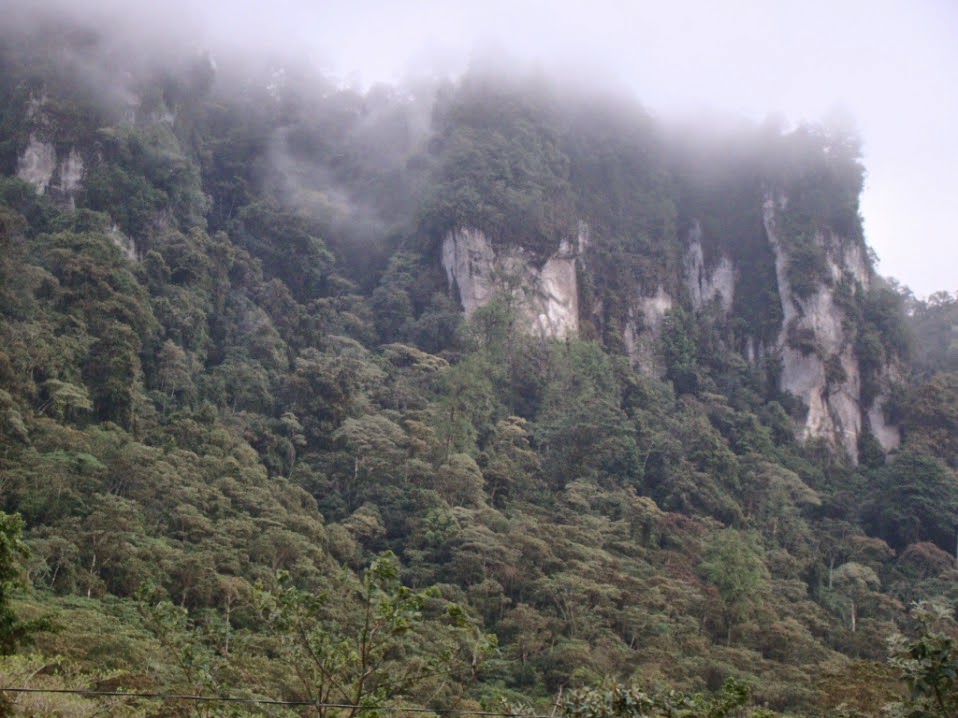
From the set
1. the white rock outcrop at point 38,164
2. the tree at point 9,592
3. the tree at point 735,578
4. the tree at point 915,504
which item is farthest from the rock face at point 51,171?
the tree at point 915,504

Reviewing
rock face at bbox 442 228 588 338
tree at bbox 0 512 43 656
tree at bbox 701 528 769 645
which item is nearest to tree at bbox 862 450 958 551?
tree at bbox 701 528 769 645

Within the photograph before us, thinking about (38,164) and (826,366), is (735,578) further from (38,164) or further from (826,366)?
(38,164)

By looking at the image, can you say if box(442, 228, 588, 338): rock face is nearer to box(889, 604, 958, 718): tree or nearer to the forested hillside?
the forested hillside

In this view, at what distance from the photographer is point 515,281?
42.9 metres

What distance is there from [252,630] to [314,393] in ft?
46.0

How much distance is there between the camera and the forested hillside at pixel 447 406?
1484 cm

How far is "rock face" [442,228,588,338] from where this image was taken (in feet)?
139

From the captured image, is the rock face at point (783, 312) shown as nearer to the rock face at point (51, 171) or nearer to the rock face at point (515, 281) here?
the rock face at point (515, 281)

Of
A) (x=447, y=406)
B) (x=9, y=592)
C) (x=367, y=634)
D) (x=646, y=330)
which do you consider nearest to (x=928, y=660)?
(x=367, y=634)

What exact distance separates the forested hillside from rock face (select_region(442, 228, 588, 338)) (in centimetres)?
17

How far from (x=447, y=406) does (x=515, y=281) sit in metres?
11.9

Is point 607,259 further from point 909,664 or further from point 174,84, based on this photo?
point 909,664

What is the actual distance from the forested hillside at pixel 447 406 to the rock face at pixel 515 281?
6.9 inches

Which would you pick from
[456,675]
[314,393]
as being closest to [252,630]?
[456,675]
